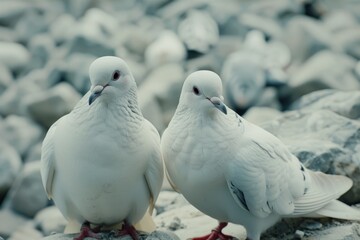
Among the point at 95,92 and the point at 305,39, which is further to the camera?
the point at 305,39

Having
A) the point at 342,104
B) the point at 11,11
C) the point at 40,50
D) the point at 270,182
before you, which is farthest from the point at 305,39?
the point at 270,182

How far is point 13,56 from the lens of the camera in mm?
10070

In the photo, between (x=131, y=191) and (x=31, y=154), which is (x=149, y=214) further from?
(x=31, y=154)

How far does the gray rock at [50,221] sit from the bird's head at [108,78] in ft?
10.8

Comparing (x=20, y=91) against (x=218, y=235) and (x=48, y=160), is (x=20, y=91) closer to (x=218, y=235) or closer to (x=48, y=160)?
(x=218, y=235)

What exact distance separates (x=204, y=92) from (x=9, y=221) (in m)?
4.24

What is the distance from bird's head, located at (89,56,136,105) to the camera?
317 cm

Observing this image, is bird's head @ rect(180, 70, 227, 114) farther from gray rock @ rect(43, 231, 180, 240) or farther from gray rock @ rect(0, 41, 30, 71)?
gray rock @ rect(0, 41, 30, 71)

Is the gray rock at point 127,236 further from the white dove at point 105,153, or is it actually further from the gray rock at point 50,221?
the gray rock at point 50,221

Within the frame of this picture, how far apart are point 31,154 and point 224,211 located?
4.79 meters

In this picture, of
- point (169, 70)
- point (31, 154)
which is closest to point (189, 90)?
point (31, 154)

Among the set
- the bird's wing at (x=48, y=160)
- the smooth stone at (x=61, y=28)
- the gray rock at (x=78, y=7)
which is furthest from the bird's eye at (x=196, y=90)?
the gray rock at (x=78, y=7)

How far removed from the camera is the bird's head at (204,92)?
332 cm

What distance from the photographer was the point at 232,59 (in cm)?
962
